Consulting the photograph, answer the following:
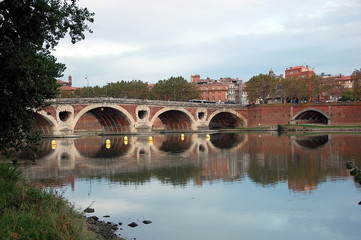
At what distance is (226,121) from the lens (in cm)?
8869

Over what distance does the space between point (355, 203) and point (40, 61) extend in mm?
13390

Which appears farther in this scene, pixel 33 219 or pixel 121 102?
pixel 121 102

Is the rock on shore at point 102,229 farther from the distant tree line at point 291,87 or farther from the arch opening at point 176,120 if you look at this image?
the distant tree line at point 291,87

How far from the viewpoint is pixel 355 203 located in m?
18.0

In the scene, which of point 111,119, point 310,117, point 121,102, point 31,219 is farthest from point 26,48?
point 310,117

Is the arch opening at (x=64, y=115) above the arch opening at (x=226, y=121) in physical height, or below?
above

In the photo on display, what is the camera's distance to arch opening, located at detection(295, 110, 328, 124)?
259 feet

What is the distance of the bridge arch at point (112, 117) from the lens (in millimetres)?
62434

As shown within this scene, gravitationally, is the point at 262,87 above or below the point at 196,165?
above

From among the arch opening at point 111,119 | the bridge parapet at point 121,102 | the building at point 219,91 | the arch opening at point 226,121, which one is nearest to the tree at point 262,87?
the arch opening at point 226,121

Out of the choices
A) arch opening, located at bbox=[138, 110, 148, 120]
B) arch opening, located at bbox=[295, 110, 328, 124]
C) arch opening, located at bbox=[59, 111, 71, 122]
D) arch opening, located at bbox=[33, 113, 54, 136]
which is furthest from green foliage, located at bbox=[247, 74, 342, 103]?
arch opening, located at bbox=[33, 113, 54, 136]

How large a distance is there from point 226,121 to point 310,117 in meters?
16.4

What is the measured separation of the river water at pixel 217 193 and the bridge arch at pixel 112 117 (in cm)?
2808

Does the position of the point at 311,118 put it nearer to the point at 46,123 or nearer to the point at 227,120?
the point at 227,120
